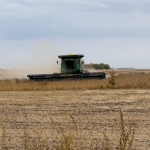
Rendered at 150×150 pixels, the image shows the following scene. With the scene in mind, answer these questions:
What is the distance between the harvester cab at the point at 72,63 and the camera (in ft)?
94.1

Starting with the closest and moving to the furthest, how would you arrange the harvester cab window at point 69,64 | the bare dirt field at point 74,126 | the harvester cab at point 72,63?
1. the bare dirt field at point 74,126
2. the harvester cab at point 72,63
3. the harvester cab window at point 69,64

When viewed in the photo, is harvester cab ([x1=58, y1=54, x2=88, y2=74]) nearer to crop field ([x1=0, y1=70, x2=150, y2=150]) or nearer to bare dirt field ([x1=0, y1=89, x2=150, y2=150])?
crop field ([x1=0, y1=70, x2=150, y2=150])

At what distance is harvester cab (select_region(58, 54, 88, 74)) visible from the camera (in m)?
28.7

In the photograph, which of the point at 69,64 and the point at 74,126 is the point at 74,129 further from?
the point at 69,64

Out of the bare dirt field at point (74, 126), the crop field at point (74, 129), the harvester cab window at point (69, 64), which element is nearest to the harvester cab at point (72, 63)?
the harvester cab window at point (69, 64)

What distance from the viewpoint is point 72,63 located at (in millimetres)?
29094

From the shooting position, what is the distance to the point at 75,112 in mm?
10430

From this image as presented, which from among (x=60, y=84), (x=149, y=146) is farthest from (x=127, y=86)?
(x=149, y=146)

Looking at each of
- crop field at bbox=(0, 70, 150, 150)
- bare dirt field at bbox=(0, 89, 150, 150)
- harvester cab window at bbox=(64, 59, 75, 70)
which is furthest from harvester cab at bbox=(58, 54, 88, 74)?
bare dirt field at bbox=(0, 89, 150, 150)

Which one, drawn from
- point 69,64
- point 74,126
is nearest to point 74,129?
point 74,126

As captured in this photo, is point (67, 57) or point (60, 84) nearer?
point (60, 84)

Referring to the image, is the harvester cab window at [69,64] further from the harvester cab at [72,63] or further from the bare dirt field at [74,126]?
the bare dirt field at [74,126]

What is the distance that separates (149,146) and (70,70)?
22782mm

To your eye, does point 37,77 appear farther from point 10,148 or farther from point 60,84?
point 10,148
